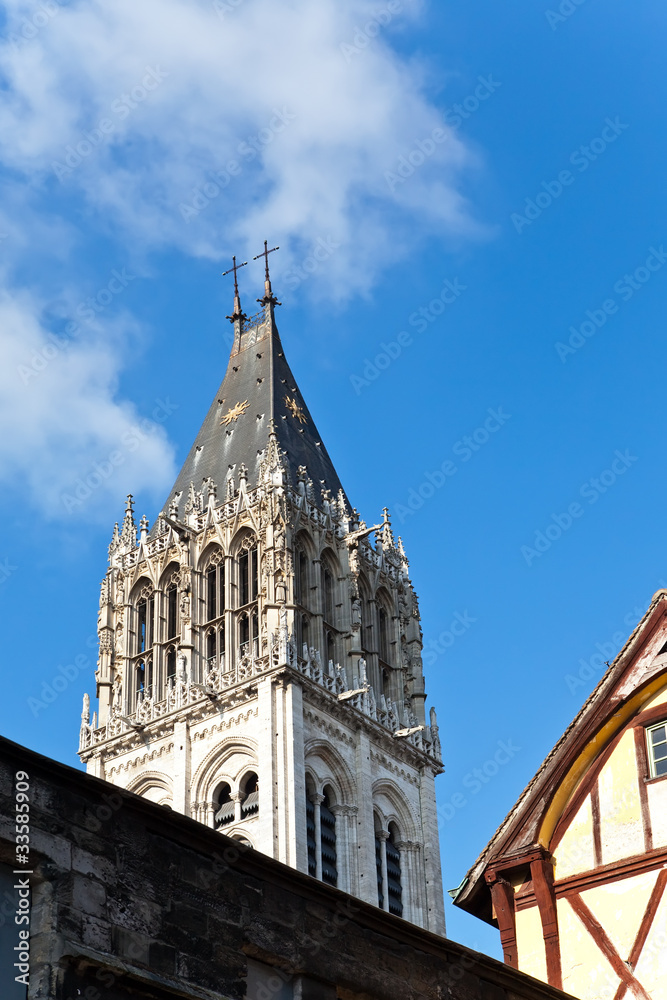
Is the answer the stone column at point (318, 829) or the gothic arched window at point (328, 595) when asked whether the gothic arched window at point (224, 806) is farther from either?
the gothic arched window at point (328, 595)

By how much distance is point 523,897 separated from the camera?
76.5ft

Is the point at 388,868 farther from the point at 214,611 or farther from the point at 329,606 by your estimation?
the point at 214,611

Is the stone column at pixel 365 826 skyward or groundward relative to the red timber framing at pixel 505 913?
skyward

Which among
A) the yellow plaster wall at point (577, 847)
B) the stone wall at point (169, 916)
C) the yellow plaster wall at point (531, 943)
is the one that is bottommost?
the stone wall at point (169, 916)

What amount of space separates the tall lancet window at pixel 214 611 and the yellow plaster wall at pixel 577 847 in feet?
143

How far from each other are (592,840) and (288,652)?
4162 cm

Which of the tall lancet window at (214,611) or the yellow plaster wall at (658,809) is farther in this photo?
the tall lancet window at (214,611)

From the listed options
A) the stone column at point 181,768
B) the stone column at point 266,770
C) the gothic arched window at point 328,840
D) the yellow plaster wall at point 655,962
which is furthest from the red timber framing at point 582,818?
the stone column at point 181,768

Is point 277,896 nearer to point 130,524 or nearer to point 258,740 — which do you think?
point 258,740

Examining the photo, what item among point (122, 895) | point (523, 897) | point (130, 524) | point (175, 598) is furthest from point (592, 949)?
point (130, 524)

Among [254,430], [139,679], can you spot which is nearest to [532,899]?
[139,679]

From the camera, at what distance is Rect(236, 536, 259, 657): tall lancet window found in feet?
218

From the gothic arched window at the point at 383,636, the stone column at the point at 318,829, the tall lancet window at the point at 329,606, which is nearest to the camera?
the stone column at the point at 318,829

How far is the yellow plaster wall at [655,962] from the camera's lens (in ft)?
70.1
